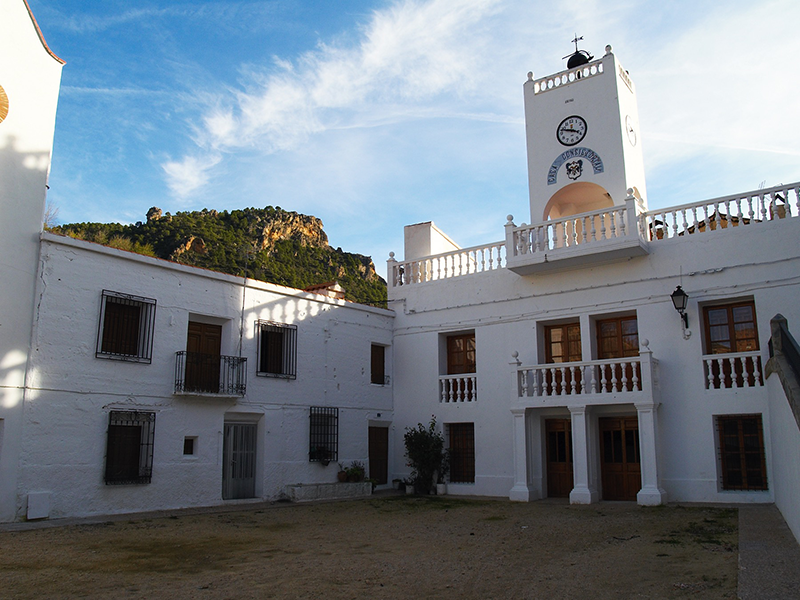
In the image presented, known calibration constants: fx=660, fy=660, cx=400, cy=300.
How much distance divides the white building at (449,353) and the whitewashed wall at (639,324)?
1.7 inches

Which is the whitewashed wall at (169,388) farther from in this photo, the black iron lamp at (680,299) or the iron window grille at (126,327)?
the black iron lamp at (680,299)

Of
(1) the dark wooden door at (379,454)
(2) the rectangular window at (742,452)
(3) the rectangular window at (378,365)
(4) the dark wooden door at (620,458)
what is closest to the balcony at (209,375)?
(3) the rectangular window at (378,365)

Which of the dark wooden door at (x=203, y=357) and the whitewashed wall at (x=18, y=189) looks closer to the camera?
the whitewashed wall at (x=18, y=189)

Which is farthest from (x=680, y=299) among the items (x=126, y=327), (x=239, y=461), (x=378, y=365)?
(x=126, y=327)

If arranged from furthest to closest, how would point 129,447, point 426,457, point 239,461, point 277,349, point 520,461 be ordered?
point 426,457 → point 277,349 → point 239,461 → point 520,461 → point 129,447

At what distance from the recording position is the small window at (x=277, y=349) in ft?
46.2

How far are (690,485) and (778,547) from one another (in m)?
Answer: 5.88

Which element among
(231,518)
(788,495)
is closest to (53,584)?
(231,518)

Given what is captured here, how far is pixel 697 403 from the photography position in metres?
12.4

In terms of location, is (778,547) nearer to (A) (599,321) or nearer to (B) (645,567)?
(B) (645,567)

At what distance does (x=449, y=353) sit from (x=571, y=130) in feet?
19.9

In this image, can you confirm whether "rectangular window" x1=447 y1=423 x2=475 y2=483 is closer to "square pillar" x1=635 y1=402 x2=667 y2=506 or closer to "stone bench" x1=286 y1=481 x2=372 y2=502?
"stone bench" x1=286 y1=481 x2=372 y2=502

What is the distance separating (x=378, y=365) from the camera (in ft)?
54.7

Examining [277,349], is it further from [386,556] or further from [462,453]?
[386,556]
